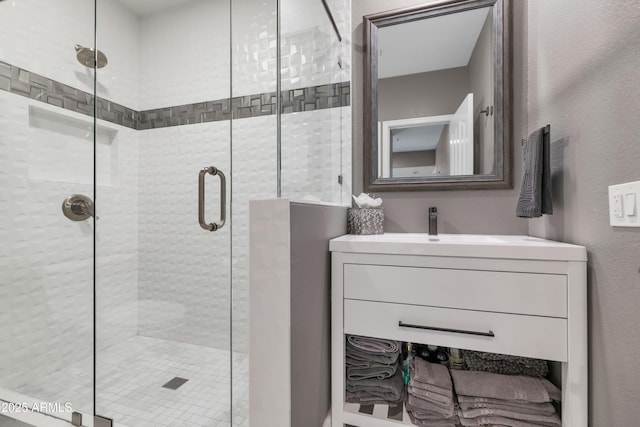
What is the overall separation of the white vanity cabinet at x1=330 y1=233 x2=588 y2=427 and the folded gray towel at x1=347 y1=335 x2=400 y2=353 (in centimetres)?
12

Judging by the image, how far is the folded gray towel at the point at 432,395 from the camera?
3.40ft

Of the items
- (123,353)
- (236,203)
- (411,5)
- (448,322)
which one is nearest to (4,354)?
(123,353)

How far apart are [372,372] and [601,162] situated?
3.59ft

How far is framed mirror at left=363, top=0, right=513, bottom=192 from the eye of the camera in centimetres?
140

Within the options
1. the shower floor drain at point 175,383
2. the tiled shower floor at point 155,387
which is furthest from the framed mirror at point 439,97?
the shower floor drain at point 175,383

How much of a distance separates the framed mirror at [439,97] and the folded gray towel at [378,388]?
0.96m

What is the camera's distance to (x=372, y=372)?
1168mm

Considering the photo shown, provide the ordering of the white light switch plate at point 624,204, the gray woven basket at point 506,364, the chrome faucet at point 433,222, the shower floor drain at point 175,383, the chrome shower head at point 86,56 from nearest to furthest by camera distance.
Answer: the white light switch plate at point 624,204, the gray woven basket at point 506,364, the chrome faucet at point 433,222, the shower floor drain at point 175,383, the chrome shower head at point 86,56

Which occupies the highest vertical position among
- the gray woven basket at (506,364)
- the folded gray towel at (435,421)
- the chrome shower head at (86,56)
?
the chrome shower head at (86,56)

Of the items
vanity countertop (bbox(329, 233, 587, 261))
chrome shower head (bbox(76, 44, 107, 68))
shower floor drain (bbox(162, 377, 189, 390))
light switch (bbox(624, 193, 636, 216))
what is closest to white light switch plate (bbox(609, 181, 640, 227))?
light switch (bbox(624, 193, 636, 216))

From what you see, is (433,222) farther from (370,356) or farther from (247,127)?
(247,127)

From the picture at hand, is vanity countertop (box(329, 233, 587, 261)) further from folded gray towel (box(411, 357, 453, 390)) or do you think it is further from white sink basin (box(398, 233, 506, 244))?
folded gray towel (box(411, 357, 453, 390))

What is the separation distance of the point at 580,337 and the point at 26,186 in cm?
262

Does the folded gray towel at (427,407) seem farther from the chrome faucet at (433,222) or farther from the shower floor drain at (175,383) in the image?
the shower floor drain at (175,383)
